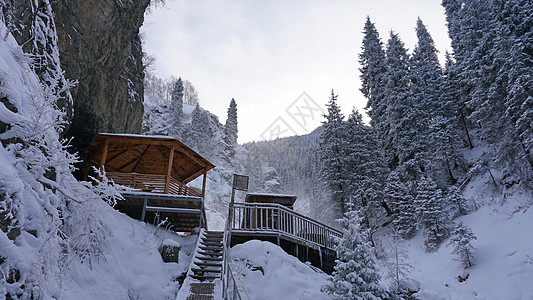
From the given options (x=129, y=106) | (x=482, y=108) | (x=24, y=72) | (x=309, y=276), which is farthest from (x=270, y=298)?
(x=482, y=108)

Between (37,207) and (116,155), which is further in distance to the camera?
(116,155)

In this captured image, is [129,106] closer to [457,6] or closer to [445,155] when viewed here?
[445,155]

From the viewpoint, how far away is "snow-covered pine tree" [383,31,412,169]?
87.6 feet

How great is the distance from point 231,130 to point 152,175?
6211 cm

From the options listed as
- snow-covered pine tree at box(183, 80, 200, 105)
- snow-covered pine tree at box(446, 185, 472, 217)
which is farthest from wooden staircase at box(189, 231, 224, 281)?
snow-covered pine tree at box(183, 80, 200, 105)

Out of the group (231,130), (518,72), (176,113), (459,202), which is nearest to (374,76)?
(518,72)

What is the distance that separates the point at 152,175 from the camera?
1550 centimetres

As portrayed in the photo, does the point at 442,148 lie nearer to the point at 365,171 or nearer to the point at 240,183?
the point at 365,171

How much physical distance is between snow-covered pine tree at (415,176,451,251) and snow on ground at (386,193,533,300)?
66 cm

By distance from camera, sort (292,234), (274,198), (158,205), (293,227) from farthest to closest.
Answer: (274,198)
(158,205)
(293,227)
(292,234)

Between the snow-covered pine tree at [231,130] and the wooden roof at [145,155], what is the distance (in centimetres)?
5449

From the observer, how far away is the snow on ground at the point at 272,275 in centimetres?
920

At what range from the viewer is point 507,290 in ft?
A: 38.1

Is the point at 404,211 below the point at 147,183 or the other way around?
below
